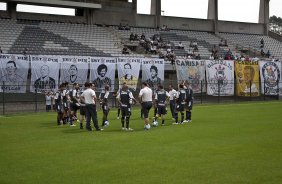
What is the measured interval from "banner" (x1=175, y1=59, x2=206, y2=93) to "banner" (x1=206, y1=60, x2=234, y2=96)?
66cm

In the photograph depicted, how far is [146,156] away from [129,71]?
26.5m

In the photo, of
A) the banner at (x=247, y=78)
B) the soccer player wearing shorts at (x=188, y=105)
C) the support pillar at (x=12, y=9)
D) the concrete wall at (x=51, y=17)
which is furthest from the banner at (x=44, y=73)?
the banner at (x=247, y=78)

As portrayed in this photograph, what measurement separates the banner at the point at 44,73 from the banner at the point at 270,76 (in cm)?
2099

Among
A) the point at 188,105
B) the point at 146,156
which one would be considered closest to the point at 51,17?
the point at 188,105

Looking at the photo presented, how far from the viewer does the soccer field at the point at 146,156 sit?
33.1 feet

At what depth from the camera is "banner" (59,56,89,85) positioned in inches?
1416

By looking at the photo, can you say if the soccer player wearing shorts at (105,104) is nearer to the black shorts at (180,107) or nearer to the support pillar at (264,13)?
the black shorts at (180,107)

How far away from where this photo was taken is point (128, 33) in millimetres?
50719

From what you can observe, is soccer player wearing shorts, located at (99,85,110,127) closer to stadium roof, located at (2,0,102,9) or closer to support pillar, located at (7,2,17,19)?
stadium roof, located at (2,0,102,9)

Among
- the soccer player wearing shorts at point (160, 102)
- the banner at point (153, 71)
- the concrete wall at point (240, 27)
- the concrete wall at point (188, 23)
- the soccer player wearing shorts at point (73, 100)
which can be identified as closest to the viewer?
the soccer player wearing shorts at point (160, 102)

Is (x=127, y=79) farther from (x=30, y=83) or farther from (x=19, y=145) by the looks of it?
(x=19, y=145)

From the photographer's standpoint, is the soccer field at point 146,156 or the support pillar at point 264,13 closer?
the soccer field at point 146,156

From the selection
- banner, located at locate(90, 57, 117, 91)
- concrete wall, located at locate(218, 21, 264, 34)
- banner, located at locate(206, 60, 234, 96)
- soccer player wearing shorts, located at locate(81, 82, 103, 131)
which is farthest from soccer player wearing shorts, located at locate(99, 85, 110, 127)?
concrete wall, located at locate(218, 21, 264, 34)

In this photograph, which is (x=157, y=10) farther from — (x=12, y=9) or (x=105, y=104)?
(x=105, y=104)
